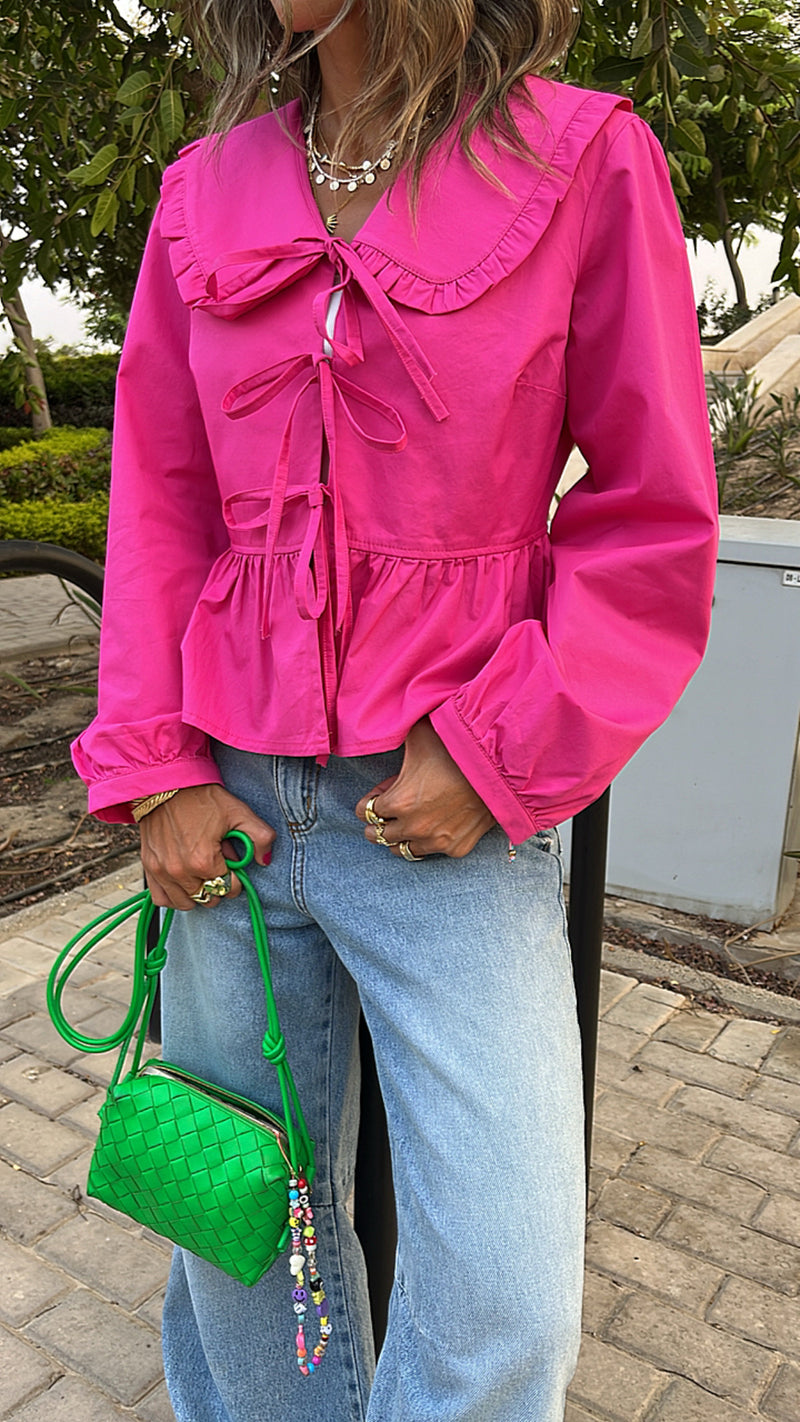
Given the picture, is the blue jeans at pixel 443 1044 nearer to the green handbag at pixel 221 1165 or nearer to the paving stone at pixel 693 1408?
the green handbag at pixel 221 1165

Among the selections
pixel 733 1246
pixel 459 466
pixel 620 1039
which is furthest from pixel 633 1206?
pixel 459 466

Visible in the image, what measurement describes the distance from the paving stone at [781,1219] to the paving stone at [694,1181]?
0.07ft

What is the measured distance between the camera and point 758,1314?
2.29m

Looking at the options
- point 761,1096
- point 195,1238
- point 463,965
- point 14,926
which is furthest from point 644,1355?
point 14,926

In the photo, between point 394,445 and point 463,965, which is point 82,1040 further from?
point 394,445

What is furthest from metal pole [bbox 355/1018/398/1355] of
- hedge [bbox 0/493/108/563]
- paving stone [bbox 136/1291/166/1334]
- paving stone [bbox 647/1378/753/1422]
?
hedge [bbox 0/493/108/563]

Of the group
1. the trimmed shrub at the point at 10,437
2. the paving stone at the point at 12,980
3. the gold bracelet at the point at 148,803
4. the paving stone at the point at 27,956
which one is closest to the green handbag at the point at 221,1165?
the gold bracelet at the point at 148,803

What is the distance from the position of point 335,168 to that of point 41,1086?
2430mm

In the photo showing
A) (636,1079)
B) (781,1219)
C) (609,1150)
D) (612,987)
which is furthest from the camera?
(612,987)

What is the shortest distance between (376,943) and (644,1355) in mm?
1339

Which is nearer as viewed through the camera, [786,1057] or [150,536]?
[150,536]

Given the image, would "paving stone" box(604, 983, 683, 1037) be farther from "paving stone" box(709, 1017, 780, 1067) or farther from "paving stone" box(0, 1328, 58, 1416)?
"paving stone" box(0, 1328, 58, 1416)

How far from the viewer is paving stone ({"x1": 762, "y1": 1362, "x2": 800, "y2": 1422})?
2062 mm

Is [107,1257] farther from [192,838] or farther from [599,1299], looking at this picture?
[192,838]
